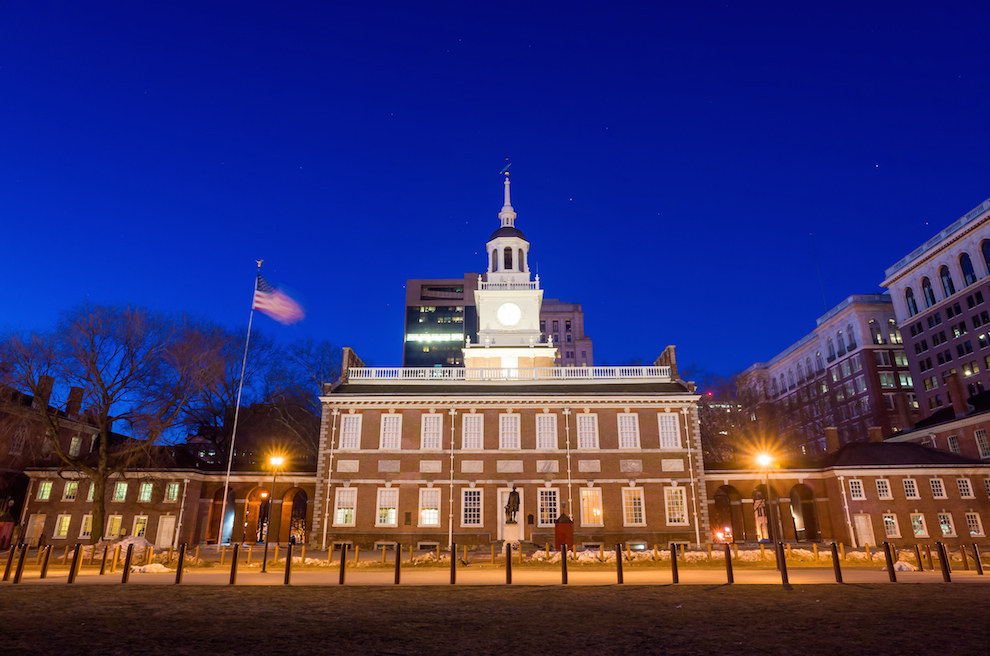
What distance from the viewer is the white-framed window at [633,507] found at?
1419 inches

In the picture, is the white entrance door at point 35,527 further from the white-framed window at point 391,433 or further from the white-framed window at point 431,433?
the white-framed window at point 431,433

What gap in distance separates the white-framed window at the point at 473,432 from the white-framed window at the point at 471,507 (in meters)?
2.63

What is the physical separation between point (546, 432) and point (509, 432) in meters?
2.31

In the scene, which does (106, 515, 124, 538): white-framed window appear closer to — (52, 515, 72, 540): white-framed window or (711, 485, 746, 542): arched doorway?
(52, 515, 72, 540): white-framed window

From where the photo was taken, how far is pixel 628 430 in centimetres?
3788

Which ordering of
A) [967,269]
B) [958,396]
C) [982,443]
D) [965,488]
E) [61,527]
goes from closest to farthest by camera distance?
[965,488] → [61,527] → [982,443] → [958,396] → [967,269]

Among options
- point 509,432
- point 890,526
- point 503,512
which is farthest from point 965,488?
point 503,512

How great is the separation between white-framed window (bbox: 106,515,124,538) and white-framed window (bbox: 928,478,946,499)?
2052 inches

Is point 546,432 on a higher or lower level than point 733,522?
higher

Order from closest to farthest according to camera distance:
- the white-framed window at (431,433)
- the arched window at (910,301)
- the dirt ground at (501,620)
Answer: the dirt ground at (501,620), the white-framed window at (431,433), the arched window at (910,301)

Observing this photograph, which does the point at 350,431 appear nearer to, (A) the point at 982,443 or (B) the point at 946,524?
(B) the point at 946,524

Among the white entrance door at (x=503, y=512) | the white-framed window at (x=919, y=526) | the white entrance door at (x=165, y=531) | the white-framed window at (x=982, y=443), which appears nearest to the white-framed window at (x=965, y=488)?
the white-framed window at (x=919, y=526)

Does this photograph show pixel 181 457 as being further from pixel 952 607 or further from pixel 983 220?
pixel 983 220

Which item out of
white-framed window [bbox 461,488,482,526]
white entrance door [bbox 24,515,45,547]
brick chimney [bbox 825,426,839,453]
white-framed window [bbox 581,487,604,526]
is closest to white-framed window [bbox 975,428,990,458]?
brick chimney [bbox 825,426,839,453]
